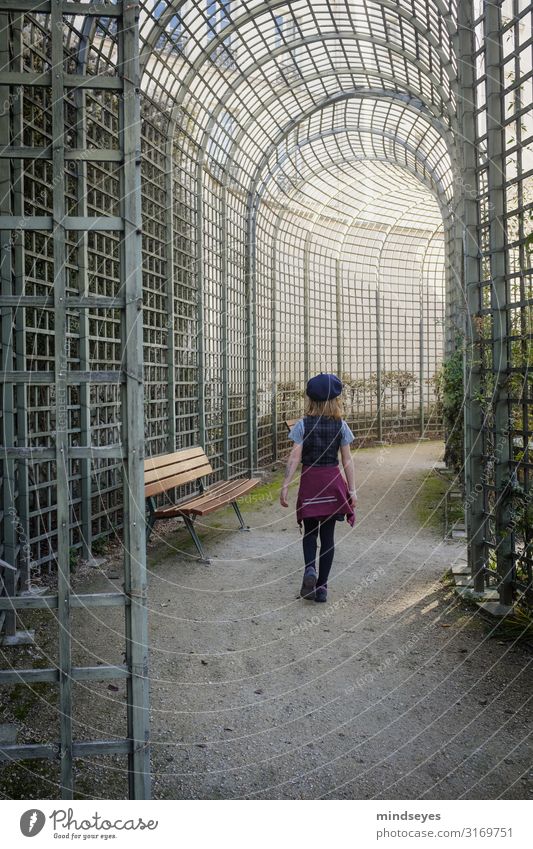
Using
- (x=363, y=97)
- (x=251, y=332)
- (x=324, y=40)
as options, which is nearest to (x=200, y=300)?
(x=251, y=332)

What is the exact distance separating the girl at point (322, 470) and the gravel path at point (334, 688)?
527 millimetres

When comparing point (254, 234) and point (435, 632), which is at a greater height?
point (254, 234)

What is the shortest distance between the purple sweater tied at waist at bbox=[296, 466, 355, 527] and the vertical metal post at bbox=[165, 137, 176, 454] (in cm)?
355

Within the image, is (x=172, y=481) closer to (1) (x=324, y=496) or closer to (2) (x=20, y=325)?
(1) (x=324, y=496)

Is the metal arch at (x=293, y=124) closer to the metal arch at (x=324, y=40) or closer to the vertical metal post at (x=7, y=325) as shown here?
the metal arch at (x=324, y=40)

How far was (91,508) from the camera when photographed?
662cm

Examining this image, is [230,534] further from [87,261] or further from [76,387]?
[87,261]

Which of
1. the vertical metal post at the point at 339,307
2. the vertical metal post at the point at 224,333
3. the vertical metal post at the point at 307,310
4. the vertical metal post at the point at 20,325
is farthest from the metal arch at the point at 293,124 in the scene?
the vertical metal post at the point at 20,325

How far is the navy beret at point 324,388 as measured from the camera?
17.1 feet

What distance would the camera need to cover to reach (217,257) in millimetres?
10617

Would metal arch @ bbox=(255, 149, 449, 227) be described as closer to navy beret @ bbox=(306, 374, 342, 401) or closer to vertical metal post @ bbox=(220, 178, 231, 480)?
vertical metal post @ bbox=(220, 178, 231, 480)

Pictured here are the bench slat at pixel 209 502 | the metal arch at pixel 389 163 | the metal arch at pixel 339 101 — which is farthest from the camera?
the metal arch at pixel 389 163

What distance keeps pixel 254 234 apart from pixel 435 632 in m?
9.24

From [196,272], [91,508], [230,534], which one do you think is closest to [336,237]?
[196,272]
